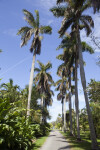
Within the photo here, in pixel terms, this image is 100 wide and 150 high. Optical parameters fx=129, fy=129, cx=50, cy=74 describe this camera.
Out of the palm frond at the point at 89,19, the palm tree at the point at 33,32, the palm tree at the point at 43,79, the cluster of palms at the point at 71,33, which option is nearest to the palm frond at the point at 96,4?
the cluster of palms at the point at 71,33

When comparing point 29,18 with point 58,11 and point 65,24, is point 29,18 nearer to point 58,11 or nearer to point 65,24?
point 58,11

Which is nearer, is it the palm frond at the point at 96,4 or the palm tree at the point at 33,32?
the palm frond at the point at 96,4

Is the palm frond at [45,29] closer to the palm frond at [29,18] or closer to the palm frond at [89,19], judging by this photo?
the palm frond at [29,18]

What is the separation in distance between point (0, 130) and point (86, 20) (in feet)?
47.5

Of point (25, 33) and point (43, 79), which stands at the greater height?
point (25, 33)

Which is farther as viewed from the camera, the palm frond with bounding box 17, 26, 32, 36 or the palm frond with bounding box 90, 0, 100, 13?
the palm frond with bounding box 17, 26, 32, 36

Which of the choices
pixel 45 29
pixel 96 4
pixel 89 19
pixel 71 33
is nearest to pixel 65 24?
pixel 71 33

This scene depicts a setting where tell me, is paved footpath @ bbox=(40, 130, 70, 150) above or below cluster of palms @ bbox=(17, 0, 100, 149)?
below

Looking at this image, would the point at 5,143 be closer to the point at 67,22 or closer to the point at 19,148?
the point at 19,148

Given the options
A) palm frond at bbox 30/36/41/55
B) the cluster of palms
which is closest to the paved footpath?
the cluster of palms

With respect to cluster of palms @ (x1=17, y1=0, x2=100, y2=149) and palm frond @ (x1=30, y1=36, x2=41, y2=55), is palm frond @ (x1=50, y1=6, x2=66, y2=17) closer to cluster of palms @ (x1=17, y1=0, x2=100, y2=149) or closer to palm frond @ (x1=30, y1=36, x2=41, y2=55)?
cluster of palms @ (x1=17, y1=0, x2=100, y2=149)

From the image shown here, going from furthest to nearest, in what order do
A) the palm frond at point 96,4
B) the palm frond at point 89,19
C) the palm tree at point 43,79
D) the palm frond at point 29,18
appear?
the palm tree at point 43,79
the palm frond at point 29,18
the palm frond at point 89,19
the palm frond at point 96,4

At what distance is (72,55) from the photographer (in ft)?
68.6

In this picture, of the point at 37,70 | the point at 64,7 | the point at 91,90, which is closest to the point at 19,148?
the point at 91,90
